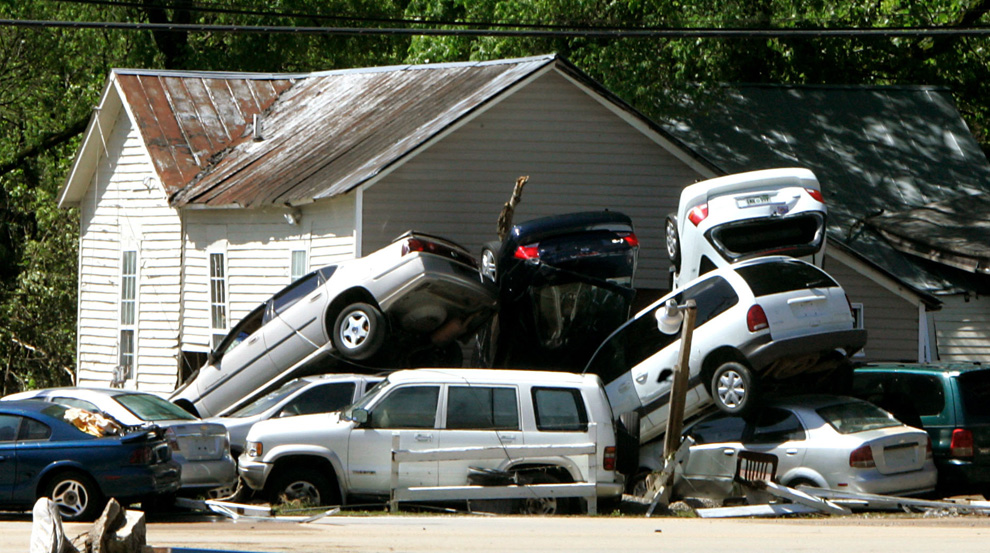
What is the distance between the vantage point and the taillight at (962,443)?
1384cm

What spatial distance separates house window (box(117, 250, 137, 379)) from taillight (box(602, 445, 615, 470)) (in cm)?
1340

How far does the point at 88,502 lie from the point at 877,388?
8706mm

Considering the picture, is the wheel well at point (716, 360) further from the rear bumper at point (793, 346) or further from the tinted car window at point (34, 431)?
the tinted car window at point (34, 431)

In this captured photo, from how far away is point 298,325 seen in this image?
1584 centimetres

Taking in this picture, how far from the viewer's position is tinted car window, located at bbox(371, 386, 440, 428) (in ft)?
43.2

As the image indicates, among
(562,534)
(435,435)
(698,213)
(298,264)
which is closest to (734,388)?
(698,213)

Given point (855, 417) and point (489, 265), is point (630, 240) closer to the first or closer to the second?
point (489, 265)

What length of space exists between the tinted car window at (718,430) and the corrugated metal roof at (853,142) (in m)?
8.96

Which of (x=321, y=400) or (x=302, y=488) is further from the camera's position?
(x=321, y=400)

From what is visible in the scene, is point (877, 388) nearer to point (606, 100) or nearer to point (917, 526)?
point (917, 526)

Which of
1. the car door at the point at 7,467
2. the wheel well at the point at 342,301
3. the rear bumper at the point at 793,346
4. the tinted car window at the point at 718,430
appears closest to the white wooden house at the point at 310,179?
the wheel well at the point at 342,301

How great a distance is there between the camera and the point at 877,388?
14852mm

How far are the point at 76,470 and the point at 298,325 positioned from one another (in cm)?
425

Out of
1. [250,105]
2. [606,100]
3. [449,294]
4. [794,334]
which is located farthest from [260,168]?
[794,334]
